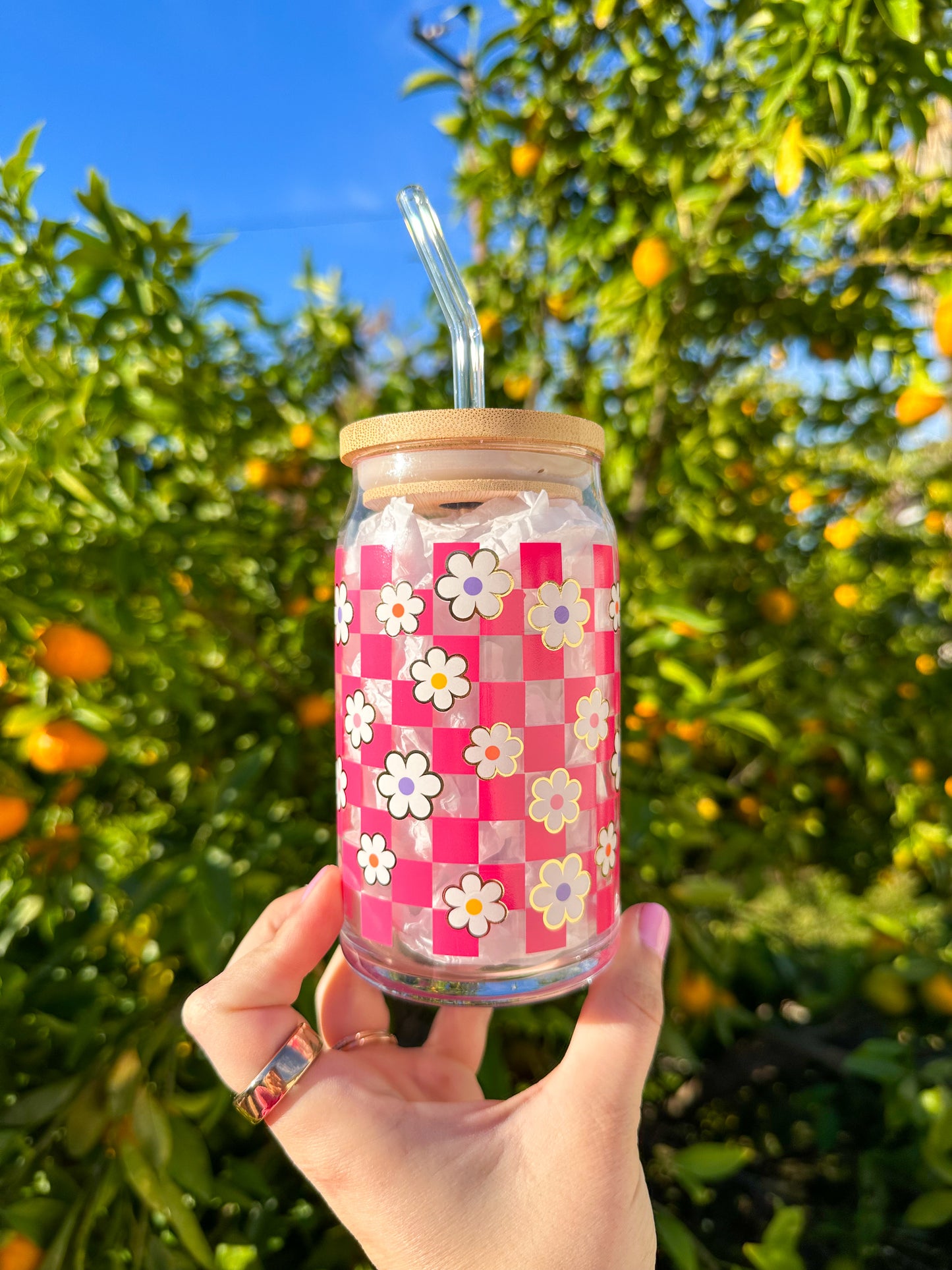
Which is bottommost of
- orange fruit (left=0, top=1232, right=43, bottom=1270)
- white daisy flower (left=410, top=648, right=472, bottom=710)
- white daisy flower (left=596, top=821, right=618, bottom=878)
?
orange fruit (left=0, top=1232, right=43, bottom=1270)

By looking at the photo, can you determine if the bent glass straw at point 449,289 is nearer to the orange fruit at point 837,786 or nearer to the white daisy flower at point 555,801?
the white daisy flower at point 555,801

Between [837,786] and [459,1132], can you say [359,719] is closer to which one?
[459,1132]

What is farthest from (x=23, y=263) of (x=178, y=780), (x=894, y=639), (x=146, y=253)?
(x=894, y=639)

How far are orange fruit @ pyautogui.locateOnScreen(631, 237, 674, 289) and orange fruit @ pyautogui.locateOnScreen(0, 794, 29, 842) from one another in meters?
0.78

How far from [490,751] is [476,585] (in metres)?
0.10

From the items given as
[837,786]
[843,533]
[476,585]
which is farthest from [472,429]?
[837,786]

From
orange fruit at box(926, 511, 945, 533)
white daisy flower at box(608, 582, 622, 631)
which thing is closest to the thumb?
white daisy flower at box(608, 582, 622, 631)

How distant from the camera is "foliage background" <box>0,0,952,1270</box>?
2.21ft

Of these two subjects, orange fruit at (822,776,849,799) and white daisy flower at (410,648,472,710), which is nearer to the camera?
white daisy flower at (410,648,472,710)

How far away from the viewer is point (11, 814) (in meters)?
0.69

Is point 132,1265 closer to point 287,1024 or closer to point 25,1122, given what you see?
point 25,1122

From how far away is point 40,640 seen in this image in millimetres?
683

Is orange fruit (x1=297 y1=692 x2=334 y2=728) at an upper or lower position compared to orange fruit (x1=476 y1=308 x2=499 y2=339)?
lower

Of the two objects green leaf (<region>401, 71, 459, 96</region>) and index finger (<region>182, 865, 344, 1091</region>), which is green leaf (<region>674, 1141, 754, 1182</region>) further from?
green leaf (<region>401, 71, 459, 96</region>)
